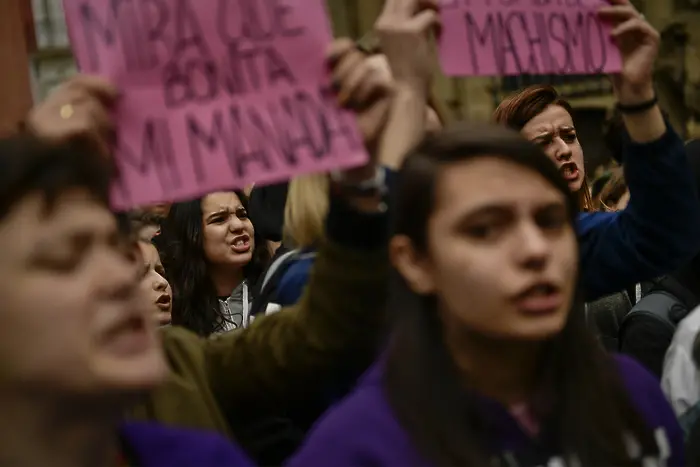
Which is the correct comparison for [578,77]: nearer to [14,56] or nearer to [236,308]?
[14,56]

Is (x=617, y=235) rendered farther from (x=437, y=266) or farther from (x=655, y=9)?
(x=655, y=9)

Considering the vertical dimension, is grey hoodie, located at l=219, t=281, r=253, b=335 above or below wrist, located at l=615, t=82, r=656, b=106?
below

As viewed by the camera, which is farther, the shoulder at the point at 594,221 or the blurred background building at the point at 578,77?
the blurred background building at the point at 578,77

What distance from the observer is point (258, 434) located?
219cm

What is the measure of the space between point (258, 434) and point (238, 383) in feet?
1.08

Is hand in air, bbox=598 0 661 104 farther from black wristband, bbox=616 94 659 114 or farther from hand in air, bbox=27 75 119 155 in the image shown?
hand in air, bbox=27 75 119 155

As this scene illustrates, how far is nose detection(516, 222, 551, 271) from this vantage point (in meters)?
1.47

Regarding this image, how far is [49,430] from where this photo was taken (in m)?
1.33

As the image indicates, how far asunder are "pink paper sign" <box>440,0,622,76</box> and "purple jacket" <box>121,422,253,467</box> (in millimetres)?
814

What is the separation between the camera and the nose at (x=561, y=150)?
2.74 m

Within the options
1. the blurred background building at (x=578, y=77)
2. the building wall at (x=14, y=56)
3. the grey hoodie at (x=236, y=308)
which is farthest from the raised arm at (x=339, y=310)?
the blurred background building at (x=578, y=77)

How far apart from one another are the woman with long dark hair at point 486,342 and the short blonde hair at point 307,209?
55cm

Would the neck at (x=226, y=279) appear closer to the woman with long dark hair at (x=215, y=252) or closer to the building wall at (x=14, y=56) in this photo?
the woman with long dark hair at (x=215, y=252)

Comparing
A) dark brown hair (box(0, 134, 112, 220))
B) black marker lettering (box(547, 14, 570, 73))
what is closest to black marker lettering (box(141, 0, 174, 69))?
dark brown hair (box(0, 134, 112, 220))
